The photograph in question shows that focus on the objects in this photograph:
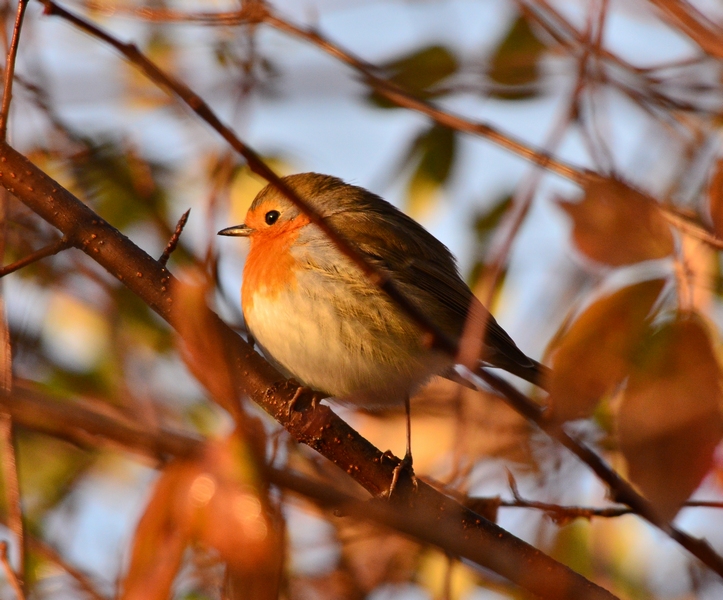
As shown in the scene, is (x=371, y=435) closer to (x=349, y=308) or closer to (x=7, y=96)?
(x=349, y=308)

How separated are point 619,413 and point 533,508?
582 mm

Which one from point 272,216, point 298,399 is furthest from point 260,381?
point 272,216

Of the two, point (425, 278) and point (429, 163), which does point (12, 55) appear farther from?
point (425, 278)

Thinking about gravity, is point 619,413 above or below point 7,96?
below

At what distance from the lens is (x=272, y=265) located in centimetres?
374

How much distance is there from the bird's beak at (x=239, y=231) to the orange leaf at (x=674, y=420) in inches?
120

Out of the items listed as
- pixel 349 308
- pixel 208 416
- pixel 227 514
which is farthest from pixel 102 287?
pixel 227 514

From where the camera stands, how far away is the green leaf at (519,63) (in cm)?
328

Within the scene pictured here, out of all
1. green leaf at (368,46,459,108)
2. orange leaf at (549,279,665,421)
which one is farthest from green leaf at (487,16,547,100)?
orange leaf at (549,279,665,421)

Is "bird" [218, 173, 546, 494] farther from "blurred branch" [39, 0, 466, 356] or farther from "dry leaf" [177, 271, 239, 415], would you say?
"dry leaf" [177, 271, 239, 415]

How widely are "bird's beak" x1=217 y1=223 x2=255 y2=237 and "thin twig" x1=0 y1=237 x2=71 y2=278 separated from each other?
2.04 metres

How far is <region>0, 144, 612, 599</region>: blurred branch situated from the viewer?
2393mm

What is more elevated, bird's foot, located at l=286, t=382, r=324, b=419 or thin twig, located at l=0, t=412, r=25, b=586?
bird's foot, located at l=286, t=382, r=324, b=419

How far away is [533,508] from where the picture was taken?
2.21 meters
